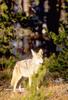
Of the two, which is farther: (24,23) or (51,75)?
(24,23)

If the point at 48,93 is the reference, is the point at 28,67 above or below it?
above

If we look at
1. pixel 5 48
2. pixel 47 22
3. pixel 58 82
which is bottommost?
pixel 58 82

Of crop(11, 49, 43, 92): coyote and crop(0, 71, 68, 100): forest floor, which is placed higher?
crop(11, 49, 43, 92): coyote

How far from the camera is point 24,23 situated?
701 inches

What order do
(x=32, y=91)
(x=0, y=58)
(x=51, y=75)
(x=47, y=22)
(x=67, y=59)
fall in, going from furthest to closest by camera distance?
(x=47, y=22) < (x=0, y=58) < (x=51, y=75) < (x=67, y=59) < (x=32, y=91)

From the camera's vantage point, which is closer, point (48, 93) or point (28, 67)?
point (48, 93)

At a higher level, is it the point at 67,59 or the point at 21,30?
the point at 21,30

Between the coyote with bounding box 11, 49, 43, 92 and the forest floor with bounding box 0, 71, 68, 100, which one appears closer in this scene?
the forest floor with bounding box 0, 71, 68, 100

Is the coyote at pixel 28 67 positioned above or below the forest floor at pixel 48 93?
above

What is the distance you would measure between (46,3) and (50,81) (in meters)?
9.86

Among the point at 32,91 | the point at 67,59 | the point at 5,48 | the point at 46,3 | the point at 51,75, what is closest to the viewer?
the point at 32,91

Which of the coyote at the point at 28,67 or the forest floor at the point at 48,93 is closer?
the forest floor at the point at 48,93

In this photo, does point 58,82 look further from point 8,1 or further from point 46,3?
point 46,3

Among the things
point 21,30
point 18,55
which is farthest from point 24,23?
point 18,55
